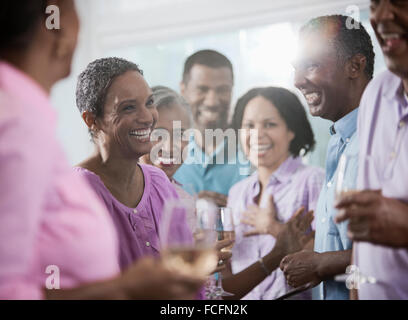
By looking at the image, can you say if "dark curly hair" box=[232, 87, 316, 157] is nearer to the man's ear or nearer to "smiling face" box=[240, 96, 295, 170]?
"smiling face" box=[240, 96, 295, 170]

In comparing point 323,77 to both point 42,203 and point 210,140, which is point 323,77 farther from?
point 42,203

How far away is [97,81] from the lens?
5.62ft

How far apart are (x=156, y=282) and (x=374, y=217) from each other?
48cm

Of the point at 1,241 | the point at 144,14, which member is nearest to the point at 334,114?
the point at 1,241

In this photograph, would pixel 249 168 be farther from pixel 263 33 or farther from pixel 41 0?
pixel 41 0

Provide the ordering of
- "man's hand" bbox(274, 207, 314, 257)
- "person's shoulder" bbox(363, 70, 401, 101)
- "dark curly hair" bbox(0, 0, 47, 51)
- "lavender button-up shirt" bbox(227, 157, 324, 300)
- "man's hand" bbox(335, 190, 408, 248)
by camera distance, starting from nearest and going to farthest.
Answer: "dark curly hair" bbox(0, 0, 47, 51) < "man's hand" bbox(335, 190, 408, 248) < "person's shoulder" bbox(363, 70, 401, 101) < "man's hand" bbox(274, 207, 314, 257) < "lavender button-up shirt" bbox(227, 157, 324, 300)

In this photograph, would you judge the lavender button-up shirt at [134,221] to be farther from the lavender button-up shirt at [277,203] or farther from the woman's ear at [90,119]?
the lavender button-up shirt at [277,203]

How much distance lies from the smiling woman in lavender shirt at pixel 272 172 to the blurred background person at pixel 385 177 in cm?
100

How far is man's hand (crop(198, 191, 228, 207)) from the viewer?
Result: 2.68 metres

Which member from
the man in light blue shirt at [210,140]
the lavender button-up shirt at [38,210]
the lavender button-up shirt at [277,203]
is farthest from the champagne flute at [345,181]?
the man in light blue shirt at [210,140]

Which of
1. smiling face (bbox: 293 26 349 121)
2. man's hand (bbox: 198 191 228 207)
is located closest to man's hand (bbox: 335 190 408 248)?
smiling face (bbox: 293 26 349 121)

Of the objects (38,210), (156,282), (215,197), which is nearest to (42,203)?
(38,210)

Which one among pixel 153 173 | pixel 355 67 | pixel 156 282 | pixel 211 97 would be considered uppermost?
pixel 211 97

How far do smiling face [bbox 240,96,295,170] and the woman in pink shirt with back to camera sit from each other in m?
1.45
